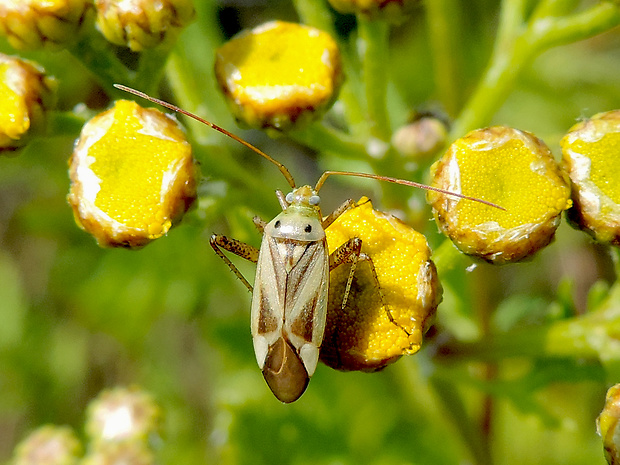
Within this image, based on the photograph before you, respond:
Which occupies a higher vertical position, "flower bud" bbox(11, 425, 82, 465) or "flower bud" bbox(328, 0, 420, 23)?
"flower bud" bbox(328, 0, 420, 23)

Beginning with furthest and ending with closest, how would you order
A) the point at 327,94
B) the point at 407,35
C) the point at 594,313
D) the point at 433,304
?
the point at 407,35 → the point at 594,313 → the point at 327,94 → the point at 433,304

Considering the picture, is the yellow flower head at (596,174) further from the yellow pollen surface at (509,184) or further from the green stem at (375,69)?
the green stem at (375,69)

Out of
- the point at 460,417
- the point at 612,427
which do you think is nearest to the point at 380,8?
the point at 612,427

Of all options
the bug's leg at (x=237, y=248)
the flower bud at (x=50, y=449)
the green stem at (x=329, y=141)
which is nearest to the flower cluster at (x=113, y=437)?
the flower bud at (x=50, y=449)

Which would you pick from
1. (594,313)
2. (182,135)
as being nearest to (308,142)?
(182,135)

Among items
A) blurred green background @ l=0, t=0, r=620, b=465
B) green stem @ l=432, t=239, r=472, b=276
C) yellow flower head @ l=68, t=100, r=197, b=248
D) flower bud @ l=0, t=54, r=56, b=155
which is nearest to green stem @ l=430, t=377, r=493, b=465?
blurred green background @ l=0, t=0, r=620, b=465

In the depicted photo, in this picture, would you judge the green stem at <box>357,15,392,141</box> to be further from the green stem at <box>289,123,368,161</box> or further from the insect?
the insect

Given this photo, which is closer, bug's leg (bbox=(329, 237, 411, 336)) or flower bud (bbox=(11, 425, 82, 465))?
bug's leg (bbox=(329, 237, 411, 336))

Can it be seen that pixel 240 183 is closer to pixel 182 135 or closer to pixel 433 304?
pixel 182 135
